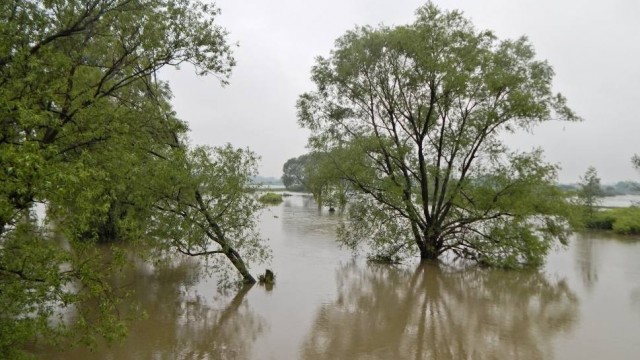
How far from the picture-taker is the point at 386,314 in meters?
15.4

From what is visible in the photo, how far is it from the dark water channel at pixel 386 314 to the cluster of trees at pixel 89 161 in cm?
205

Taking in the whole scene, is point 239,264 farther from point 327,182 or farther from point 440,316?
point 440,316

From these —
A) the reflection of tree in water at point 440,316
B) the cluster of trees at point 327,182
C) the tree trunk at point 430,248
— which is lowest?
the reflection of tree in water at point 440,316

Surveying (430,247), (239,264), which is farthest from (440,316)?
(430,247)

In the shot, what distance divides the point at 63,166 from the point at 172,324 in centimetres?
747

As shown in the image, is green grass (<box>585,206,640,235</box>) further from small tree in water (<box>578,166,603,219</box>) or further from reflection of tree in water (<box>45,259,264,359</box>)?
reflection of tree in water (<box>45,259,264,359</box>)

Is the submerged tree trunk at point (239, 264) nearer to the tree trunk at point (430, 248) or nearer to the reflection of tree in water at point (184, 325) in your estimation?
the reflection of tree in water at point (184, 325)

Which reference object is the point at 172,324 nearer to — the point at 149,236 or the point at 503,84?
the point at 149,236

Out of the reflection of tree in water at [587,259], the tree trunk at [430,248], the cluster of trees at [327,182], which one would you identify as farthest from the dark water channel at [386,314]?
the cluster of trees at [327,182]

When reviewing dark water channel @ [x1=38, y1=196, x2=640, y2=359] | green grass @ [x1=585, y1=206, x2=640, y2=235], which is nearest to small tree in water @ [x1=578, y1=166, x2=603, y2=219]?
green grass @ [x1=585, y1=206, x2=640, y2=235]

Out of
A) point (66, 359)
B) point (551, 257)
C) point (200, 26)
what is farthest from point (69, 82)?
point (551, 257)

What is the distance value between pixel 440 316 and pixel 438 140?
1188 cm

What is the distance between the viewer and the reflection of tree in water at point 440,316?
12016mm

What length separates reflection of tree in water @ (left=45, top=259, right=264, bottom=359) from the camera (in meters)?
11.2
